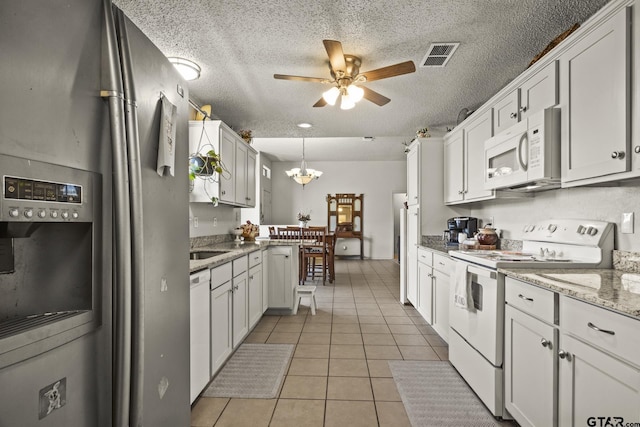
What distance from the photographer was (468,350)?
222 cm

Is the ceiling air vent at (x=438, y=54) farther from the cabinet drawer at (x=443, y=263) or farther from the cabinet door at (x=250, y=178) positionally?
the cabinet door at (x=250, y=178)

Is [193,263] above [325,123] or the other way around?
the other way around

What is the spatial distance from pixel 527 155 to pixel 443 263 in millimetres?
1157

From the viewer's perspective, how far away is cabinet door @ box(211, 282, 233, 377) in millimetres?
2197

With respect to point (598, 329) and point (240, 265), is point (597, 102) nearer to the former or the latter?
point (598, 329)

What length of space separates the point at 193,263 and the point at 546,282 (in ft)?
5.93

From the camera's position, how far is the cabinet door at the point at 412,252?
394 centimetres

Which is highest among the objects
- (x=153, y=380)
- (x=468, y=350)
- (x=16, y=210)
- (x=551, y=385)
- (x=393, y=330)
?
(x=16, y=210)

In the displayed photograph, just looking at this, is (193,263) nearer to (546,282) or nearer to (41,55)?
(41,55)

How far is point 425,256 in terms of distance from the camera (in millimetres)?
3535

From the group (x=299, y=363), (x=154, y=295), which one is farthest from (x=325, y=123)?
(x=154, y=295)

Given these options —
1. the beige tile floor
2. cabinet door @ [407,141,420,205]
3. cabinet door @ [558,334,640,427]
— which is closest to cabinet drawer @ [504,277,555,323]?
cabinet door @ [558,334,640,427]

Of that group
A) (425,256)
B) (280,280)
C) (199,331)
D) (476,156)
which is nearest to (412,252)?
(425,256)

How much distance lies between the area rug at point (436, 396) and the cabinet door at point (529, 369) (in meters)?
0.24
